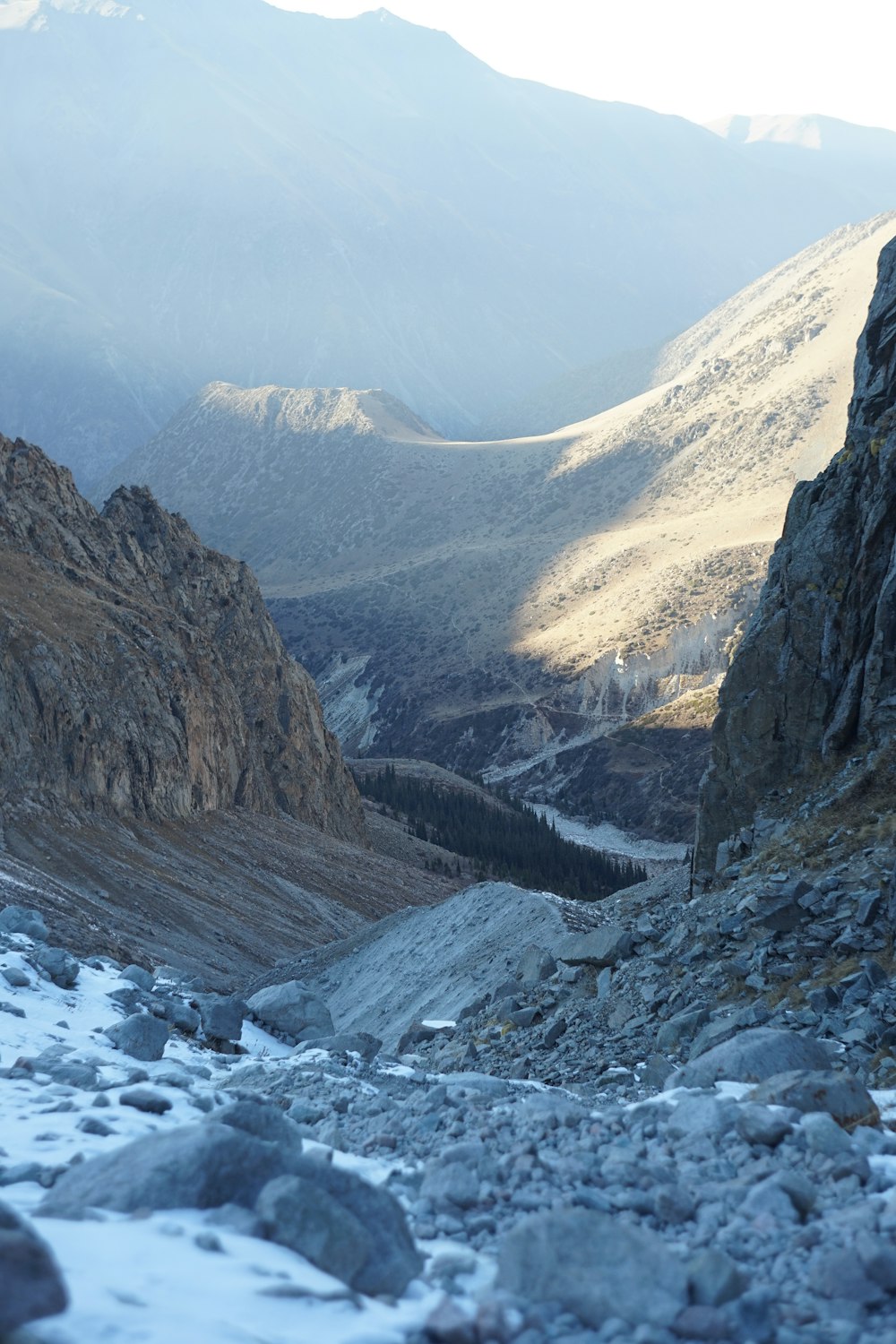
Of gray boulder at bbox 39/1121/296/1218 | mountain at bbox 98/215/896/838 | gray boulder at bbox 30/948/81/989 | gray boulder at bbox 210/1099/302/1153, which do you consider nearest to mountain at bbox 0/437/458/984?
gray boulder at bbox 30/948/81/989

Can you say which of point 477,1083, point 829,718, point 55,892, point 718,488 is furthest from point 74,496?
point 718,488

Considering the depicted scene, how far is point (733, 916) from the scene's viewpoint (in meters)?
18.6

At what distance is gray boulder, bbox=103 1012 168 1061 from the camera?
43.5 ft

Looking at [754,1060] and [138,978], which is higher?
[754,1060]

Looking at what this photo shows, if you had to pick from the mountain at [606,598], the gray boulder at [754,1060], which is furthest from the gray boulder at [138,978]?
the mountain at [606,598]

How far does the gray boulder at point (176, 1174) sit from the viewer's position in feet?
22.9

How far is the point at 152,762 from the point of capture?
4853 cm

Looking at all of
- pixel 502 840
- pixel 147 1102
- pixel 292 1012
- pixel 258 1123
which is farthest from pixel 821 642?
pixel 502 840

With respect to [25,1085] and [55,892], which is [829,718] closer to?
[25,1085]

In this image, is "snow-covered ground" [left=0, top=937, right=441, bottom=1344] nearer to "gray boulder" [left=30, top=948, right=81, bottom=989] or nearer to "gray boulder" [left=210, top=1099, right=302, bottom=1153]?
"gray boulder" [left=210, top=1099, right=302, bottom=1153]

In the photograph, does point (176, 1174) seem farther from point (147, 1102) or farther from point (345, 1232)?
point (147, 1102)

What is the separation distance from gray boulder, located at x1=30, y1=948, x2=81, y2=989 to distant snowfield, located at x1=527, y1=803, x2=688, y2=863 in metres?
83.5

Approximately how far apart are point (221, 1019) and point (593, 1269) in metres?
11.9

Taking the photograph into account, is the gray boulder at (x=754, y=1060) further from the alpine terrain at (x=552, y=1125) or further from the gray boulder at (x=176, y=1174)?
the gray boulder at (x=176, y=1174)
